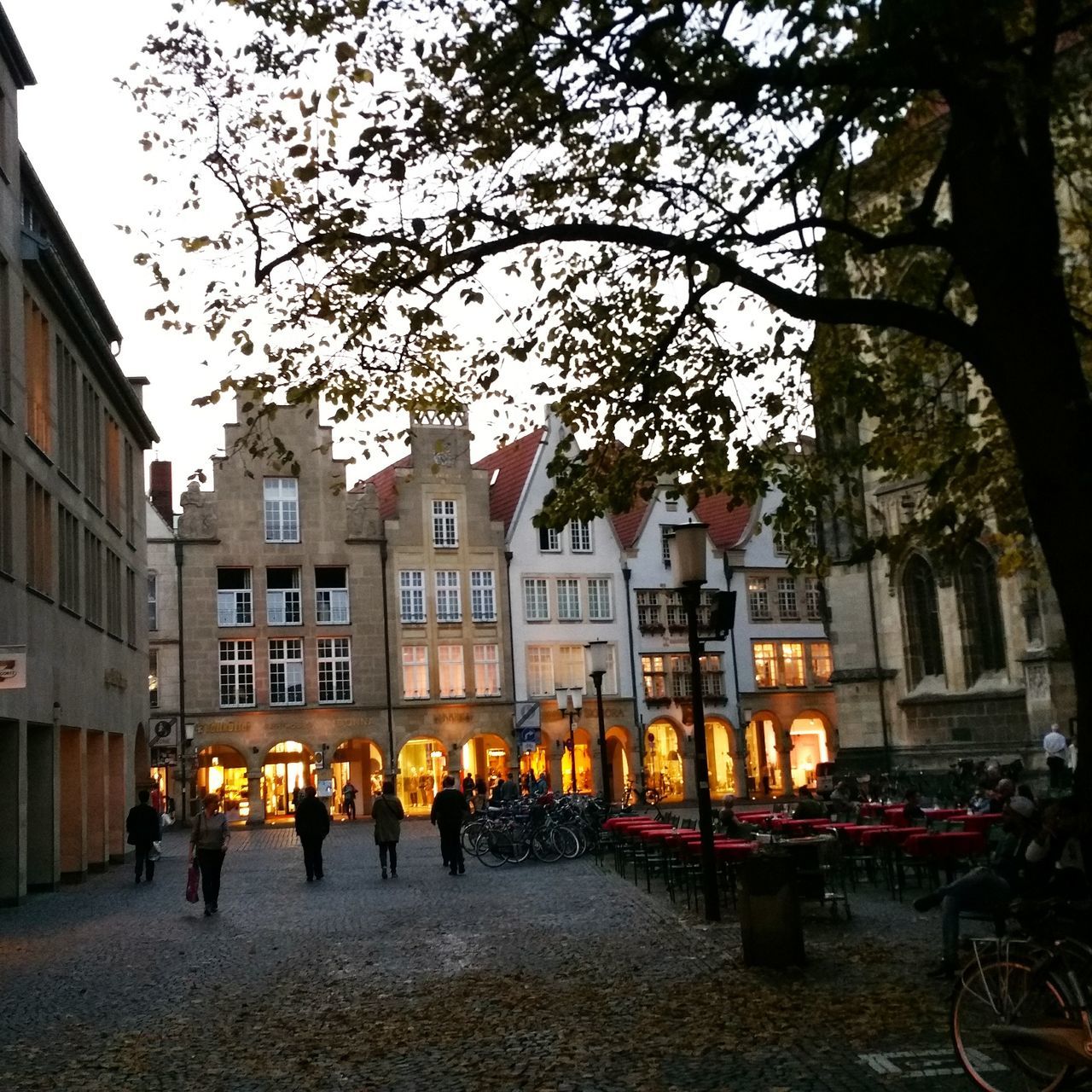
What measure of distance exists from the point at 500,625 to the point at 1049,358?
48.4 meters

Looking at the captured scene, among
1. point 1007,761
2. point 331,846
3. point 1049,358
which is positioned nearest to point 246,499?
point 331,846

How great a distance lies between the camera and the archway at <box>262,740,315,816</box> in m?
54.1

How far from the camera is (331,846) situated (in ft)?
120

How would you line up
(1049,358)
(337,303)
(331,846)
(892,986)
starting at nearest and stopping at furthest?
(1049,358), (892,986), (337,303), (331,846)

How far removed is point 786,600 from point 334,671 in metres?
19.6

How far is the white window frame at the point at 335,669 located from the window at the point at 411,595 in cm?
245

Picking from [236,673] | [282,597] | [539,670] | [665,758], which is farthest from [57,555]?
[665,758]

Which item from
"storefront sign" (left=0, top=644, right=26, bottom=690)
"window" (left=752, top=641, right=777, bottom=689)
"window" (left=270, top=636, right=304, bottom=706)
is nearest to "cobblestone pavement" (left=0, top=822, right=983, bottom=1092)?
"storefront sign" (left=0, top=644, right=26, bottom=690)

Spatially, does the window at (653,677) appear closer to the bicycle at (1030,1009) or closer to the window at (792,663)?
the window at (792,663)

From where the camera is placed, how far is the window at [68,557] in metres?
28.3

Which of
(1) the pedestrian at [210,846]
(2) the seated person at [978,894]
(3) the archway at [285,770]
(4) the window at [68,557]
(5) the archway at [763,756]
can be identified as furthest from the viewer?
(5) the archway at [763,756]

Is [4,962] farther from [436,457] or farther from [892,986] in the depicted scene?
[436,457]

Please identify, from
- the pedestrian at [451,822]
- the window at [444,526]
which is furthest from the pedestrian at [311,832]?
the window at [444,526]

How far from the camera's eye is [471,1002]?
11.5 meters
